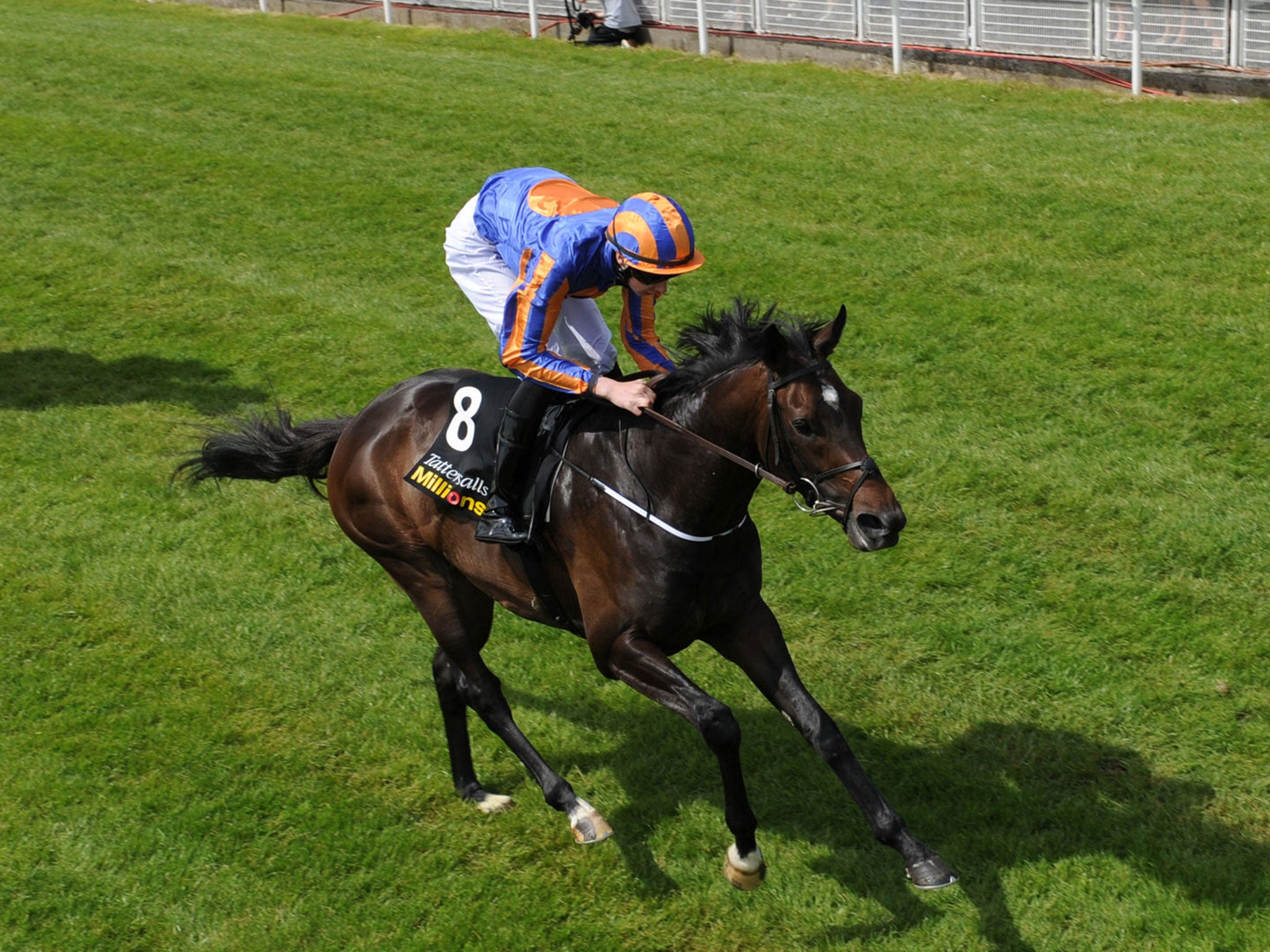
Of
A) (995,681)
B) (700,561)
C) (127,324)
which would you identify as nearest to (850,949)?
(700,561)

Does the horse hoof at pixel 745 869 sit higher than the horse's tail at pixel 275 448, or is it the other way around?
the horse's tail at pixel 275 448

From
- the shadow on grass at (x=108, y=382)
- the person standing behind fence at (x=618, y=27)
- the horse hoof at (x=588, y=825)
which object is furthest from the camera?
the person standing behind fence at (x=618, y=27)

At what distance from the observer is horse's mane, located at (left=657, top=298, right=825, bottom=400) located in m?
4.64

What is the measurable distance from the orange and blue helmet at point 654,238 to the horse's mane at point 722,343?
0.24 meters

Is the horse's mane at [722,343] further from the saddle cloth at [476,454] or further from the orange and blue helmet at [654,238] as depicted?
the saddle cloth at [476,454]

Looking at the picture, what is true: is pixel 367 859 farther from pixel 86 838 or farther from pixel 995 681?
pixel 995 681

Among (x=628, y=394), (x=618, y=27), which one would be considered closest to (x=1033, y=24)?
(x=618, y=27)

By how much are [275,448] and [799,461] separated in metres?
2.82

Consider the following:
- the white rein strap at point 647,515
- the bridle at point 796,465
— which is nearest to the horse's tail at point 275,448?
the white rein strap at point 647,515

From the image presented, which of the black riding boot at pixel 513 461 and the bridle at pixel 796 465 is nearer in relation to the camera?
the bridle at pixel 796 465

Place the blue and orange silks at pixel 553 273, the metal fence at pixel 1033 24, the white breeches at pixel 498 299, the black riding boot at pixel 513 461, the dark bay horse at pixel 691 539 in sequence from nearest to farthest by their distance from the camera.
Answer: the dark bay horse at pixel 691 539 < the blue and orange silks at pixel 553 273 < the black riding boot at pixel 513 461 < the white breeches at pixel 498 299 < the metal fence at pixel 1033 24

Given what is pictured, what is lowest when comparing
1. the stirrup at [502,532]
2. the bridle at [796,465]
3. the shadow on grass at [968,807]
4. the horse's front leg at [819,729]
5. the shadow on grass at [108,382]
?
the shadow on grass at [968,807]

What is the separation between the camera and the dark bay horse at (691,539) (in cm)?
433

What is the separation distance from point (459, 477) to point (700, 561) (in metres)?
1.12
